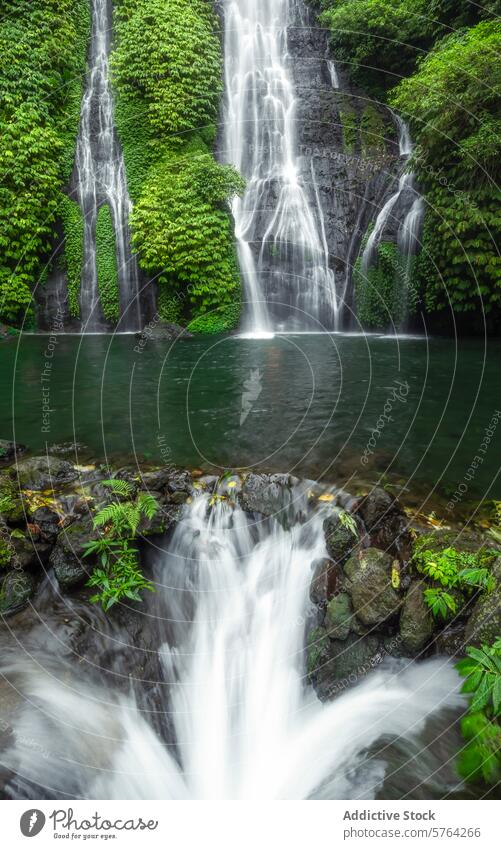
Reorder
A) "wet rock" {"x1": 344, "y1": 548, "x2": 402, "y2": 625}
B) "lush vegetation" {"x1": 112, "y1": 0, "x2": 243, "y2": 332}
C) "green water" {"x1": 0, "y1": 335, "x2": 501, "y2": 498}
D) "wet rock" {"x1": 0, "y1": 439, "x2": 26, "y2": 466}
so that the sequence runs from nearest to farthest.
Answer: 1. "wet rock" {"x1": 344, "y1": 548, "x2": 402, "y2": 625}
2. "wet rock" {"x1": 0, "y1": 439, "x2": 26, "y2": 466}
3. "green water" {"x1": 0, "y1": 335, "x2": 501, "y2": 498}
4. "lush vegetation" {"x1": 112, "y1": 0, "x2": 243, "y2": 332}

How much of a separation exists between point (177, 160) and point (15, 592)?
1754 centimetres

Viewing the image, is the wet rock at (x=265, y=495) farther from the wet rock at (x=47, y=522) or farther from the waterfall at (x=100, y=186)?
the waterfall at (x=100, y=186)

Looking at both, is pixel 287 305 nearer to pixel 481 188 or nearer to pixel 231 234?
pixel 231 234

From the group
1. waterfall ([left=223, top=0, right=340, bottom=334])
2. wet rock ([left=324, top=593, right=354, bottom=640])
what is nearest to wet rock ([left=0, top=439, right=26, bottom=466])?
wet rock ([left=324, top=593, right=354, bottom=640])

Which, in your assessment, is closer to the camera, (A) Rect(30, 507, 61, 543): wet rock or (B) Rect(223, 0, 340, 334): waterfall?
(A) Rect(30, 507, 61, 543): wet rock

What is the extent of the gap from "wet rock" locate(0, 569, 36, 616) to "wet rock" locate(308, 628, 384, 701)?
251cm

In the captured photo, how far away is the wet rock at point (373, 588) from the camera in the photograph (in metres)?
3.48

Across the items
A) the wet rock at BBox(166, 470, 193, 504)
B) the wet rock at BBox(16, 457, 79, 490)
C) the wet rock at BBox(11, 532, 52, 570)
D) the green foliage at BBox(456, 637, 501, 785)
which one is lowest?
the green foliage at BBox(456, 637, 501, 785)

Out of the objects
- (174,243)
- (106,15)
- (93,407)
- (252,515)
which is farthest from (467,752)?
(106,15)

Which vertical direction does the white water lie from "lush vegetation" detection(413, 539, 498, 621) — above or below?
below

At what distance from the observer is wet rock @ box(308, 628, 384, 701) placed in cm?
349

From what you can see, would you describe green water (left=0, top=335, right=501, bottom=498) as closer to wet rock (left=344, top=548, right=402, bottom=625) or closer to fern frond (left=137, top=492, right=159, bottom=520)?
fern frond (left=137, top=492, right=159, bottom=520)

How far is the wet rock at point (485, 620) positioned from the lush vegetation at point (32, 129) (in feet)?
55.7

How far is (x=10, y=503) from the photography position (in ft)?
14.4
